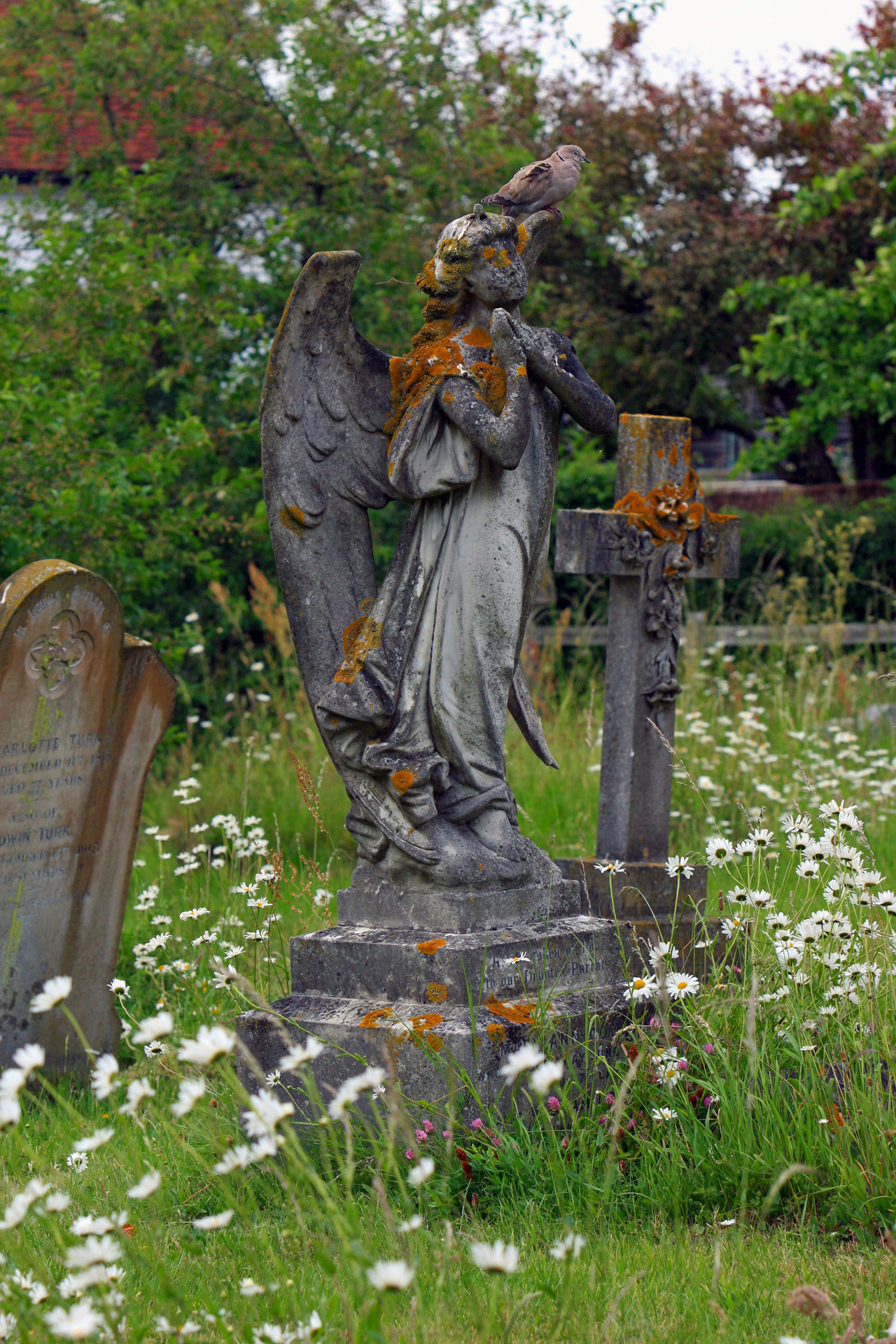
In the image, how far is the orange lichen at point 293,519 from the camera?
3.74 metres

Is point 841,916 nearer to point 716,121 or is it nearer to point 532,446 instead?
point 532,446

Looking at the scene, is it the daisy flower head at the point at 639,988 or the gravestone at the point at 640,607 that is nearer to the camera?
the daisy flower head at the point at 639,988

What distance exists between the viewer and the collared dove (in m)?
3.85

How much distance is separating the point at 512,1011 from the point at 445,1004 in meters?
0.17

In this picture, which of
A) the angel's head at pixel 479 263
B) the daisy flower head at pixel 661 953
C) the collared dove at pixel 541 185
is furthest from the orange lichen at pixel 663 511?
the daisy flower head at pixel 661 953

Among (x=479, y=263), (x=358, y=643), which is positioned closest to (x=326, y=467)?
(x=358, y=643)

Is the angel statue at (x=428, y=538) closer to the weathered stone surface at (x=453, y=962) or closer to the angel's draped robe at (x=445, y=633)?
the angel's draped robe at (x=445, y=633)

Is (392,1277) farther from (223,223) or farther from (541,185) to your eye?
(223,223)

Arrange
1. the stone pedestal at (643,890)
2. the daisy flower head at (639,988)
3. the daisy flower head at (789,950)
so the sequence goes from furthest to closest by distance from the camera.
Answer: the stone pedestal at (643,890), the daisy flower head at (789,950), the daisy flower head at (639,988)

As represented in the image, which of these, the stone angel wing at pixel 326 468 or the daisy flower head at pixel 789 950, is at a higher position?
the stone angel wing at pixel 326 468

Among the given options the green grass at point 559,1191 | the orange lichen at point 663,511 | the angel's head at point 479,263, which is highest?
the angel's head at point 479,263

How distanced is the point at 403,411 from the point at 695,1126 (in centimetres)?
200

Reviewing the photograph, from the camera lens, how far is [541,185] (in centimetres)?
386

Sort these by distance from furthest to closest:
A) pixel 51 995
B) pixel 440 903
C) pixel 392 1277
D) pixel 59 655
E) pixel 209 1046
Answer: pixel 59 655
pixel 440 903
pixel 51 995
pixel 209 1046
pixel 392 1277
